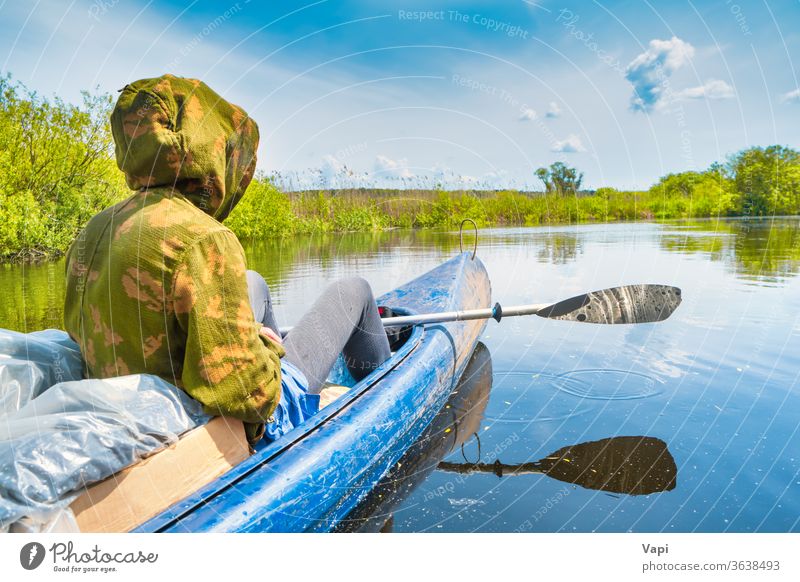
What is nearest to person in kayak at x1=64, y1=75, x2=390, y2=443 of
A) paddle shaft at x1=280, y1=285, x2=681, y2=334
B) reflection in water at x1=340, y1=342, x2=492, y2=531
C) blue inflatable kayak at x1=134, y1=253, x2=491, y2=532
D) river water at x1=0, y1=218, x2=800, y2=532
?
blue inflatable kayak at x1=134, y1=253, x2=491, y2=532

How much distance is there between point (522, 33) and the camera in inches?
125

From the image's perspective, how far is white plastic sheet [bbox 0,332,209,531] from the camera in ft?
4.43

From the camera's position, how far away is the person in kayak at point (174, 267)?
156cm

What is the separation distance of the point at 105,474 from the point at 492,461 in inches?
82.8

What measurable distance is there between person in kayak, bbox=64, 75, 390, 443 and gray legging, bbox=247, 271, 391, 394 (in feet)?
2.06

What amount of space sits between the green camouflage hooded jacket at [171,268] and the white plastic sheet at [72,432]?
0.30 feet

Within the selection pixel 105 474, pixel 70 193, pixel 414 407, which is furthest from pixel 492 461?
pixel 70 193

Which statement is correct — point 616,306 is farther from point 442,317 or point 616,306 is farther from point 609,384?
point 442,317

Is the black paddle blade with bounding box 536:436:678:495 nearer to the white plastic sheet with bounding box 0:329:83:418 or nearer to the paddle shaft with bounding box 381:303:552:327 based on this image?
the paddle shaft with bounding box 381:303:552:327

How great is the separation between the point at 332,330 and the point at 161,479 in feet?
3.82

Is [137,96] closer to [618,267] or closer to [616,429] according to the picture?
[616,429]

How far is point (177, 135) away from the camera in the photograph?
164cm

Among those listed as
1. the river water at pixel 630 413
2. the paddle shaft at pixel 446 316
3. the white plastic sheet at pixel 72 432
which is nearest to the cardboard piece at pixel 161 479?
the white plastic sheet at pixel 72 432

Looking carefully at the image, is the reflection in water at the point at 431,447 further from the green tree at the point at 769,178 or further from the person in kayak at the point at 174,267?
the green tree at the point at 769,178
